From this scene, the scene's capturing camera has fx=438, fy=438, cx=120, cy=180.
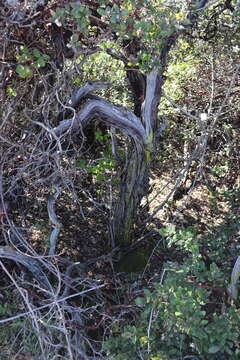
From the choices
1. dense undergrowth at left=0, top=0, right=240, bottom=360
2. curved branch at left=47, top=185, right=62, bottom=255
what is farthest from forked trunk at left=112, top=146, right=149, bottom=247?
curved branch at left=47, top=185, right=62, bottom=255

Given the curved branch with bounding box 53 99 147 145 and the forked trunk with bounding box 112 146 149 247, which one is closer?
the curved branch with bounding box 53 99 147 145

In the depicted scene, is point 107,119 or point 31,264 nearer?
point 31,264

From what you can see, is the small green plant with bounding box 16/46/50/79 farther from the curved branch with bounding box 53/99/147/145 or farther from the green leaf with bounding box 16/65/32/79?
the curved branch with bounding box 53/99/147/145

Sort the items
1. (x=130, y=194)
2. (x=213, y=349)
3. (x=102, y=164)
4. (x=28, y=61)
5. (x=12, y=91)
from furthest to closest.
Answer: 1. (x=130, y=194)
2. (x=102, y=164)
3. (x=12, y=91)
4. (x=28, y=61)
5. (x=213, y=349)

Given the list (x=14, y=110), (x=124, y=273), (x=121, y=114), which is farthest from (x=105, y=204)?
(x=14, y=110)

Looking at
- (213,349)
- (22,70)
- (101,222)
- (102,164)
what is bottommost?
(213,349)

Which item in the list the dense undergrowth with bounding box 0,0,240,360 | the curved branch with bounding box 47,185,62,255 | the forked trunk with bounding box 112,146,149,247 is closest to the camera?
the dense undergrowth with bounding box 0,0,240,360

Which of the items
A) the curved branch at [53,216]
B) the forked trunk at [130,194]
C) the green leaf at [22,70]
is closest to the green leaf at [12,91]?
the green leaf at [22,70]

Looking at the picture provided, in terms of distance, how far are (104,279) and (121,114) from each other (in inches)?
49.6

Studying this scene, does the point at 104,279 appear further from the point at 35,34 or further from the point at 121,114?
the point at 35,34

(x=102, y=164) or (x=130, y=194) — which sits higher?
(x=102, y=164)

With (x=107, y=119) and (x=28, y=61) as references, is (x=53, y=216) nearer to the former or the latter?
(x=107, y=119)

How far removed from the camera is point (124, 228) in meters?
3.81

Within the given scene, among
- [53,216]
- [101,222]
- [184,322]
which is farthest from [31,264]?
[184,322]
